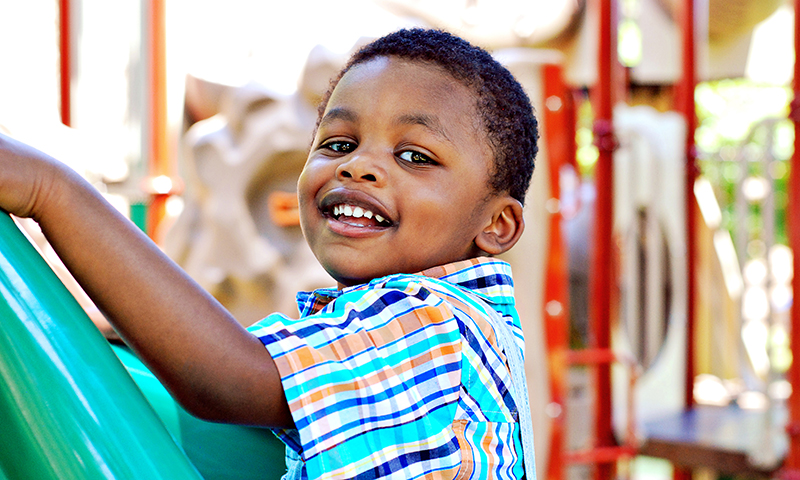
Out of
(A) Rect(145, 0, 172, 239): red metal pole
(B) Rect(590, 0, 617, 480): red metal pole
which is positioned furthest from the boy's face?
(A) Rect(145, 0, 172, 239): red metal pole

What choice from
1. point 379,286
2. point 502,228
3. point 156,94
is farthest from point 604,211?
point 379,286

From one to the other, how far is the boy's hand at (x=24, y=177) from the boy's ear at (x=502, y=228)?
1.31 feet

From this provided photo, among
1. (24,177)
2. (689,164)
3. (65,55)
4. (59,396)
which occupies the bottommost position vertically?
(59,396)

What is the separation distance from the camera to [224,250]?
2.67 meters

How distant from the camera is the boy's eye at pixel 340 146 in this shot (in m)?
0.72

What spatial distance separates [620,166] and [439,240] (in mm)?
2179

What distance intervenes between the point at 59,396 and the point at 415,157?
0.38 m

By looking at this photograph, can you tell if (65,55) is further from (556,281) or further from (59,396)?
(59,396)

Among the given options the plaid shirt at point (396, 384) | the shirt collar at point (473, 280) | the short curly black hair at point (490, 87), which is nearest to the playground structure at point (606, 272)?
the short curly black hair at point (490, 87)

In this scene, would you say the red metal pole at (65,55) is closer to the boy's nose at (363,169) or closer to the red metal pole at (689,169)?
the red metal pole at (689,169)

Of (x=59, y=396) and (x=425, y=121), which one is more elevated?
(x=425, y=121)

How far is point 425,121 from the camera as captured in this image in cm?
69

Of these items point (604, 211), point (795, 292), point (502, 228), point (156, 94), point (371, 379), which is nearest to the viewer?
point (371, 379)

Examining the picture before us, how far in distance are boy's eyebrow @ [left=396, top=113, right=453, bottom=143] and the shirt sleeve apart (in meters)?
0.17
